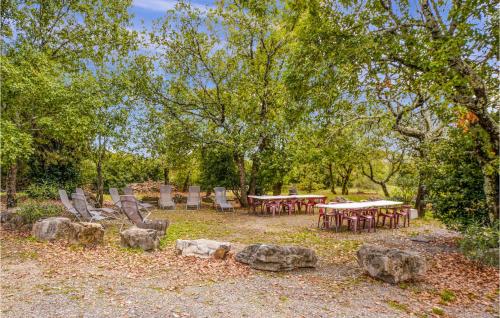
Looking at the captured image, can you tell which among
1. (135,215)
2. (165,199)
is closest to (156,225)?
(135,215)

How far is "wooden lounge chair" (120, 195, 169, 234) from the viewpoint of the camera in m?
8.35

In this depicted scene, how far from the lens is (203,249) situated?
265 inches

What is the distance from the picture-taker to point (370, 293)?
4988 millimetres

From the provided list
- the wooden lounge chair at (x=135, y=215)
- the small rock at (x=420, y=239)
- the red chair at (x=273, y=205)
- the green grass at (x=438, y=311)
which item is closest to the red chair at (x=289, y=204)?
the red chair at (x=273, y=205)

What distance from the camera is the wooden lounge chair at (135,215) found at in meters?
8.35

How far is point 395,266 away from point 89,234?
6278 millimetres

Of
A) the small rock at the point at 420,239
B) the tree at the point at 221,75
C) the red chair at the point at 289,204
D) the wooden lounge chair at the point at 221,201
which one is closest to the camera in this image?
the small rock at the point at 420,239

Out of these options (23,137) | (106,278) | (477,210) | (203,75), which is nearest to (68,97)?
(23,137)

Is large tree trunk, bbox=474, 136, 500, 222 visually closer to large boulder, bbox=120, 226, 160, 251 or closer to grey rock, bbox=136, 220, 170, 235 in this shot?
large boulder, bbox=120, 226, 160, 251

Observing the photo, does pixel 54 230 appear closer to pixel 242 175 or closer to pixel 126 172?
pixel 242 175

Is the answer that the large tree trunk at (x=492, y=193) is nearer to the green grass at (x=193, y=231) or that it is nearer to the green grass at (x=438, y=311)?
the green grass at (x=438, y=311)

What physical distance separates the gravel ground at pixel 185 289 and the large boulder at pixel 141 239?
280 millimetres

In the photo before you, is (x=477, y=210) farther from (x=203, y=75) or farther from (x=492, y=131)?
(x=203, y=75)

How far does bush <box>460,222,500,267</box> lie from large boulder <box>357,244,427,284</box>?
147 cm
